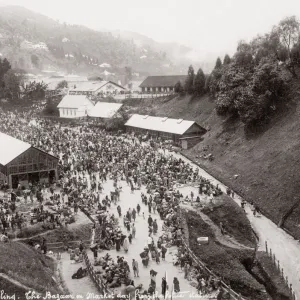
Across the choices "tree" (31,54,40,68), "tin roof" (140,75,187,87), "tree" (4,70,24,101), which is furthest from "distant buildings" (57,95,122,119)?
"tree" (31,54,40,68)

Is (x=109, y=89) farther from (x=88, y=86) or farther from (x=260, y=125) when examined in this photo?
(x=260, y=125)

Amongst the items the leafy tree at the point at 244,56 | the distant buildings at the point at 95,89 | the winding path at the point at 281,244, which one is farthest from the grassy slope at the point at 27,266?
the distant buildings at the point at 95,89

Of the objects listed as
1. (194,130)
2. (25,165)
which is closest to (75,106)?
(194,130)

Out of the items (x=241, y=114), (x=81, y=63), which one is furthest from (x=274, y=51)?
(x=81, y=63)

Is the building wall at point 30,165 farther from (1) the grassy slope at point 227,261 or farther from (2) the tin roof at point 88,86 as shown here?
(2) the tin roof at point 88,86

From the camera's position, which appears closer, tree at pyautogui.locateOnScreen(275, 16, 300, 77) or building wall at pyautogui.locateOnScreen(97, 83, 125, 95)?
tree at pyautogui.locateOnScreen(275, 16, 300, 77)

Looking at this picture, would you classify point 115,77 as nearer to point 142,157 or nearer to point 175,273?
point 142,157

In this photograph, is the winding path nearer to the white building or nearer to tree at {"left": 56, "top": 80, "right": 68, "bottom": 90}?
the white building
